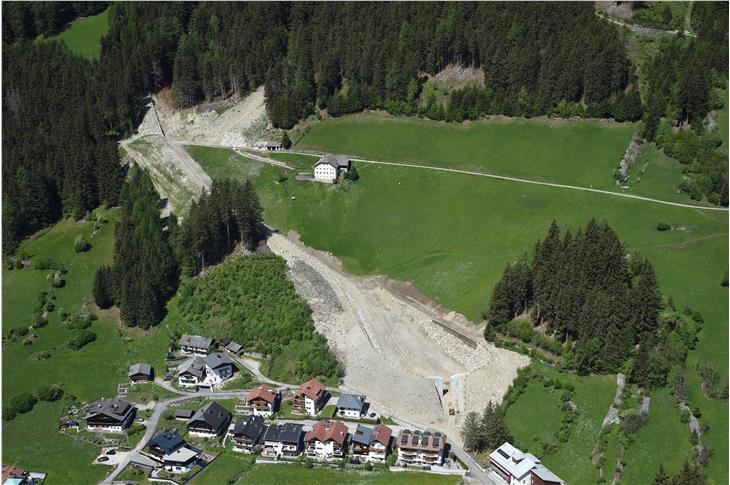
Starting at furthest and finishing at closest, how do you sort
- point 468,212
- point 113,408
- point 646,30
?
1. point 646,30
2. point 468,212
3. point 113,408

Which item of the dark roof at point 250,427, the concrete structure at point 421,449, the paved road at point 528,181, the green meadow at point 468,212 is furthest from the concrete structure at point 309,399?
the paved road at point 528,181

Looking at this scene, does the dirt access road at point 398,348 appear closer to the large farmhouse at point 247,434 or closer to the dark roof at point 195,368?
the large farmhouse at point 247,434

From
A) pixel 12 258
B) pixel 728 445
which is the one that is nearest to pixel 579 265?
pixel 728 445

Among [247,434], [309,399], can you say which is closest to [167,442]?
[247,434]

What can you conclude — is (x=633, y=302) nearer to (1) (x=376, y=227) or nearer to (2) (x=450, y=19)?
(1) (x=376, y=227)

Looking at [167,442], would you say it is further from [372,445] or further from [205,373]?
[372,445]
